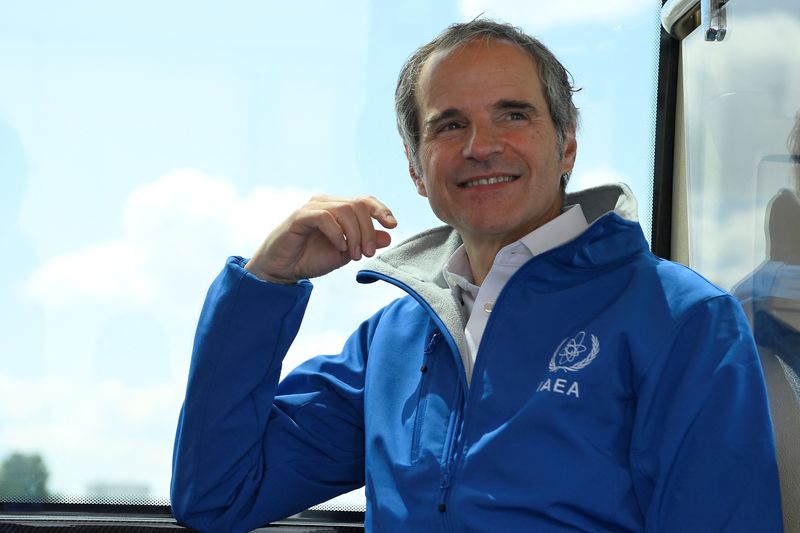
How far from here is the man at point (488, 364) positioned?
1.08 meters

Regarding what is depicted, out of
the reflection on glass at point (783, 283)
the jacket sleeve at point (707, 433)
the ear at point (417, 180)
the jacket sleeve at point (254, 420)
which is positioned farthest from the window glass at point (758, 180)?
the jacket sleeve at point (254, 420)

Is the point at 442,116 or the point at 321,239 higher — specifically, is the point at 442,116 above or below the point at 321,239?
above

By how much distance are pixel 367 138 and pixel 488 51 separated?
553 millimetres

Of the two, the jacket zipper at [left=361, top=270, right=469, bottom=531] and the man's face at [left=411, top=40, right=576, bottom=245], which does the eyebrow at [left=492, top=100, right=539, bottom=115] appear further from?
the jacket zipper at [left=361, top=270, right=469, bottom=531]

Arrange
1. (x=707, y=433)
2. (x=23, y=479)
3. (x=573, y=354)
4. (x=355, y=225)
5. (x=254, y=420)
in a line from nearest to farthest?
(x=707, y=433) → (x=573, y=354) → (x=355, y=225) → (x=254, y=420) → (x=23, y=479)

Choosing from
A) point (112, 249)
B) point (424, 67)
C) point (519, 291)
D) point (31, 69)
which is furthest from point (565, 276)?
point (31, 69)

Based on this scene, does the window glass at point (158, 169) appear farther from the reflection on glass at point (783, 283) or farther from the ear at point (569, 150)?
the reflection on glass at point (783, 283)

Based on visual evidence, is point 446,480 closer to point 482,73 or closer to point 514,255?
point 514,255

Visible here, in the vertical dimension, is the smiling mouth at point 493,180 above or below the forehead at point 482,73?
below

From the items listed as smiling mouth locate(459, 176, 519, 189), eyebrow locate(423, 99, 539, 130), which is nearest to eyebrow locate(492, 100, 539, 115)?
eyebrow locate(423, 99, 539, 130)

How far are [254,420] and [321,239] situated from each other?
30 cm

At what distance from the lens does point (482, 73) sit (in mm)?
1349

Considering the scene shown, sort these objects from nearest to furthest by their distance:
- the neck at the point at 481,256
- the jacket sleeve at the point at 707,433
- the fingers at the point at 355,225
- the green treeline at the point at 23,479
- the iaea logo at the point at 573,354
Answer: the jacket sleeve at the point at 707,433, the iaea logo at the point at 573,354, the fingers at the point at 355,225, the neck at the point at 481,256, the green treeline at the point at 23,479

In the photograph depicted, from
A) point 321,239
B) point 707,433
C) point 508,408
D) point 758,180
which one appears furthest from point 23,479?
point 758,180
